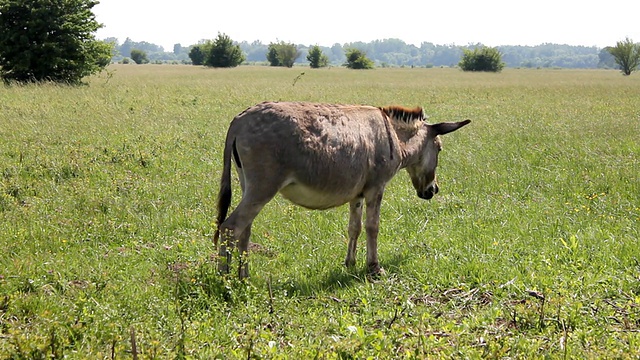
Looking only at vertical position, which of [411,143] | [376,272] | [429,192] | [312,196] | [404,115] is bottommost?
[376,272]

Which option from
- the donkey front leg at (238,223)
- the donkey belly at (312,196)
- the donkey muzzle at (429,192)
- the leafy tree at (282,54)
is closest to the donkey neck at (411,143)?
the donkey muzzle at (429,192)

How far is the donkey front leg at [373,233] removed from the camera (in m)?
6.02

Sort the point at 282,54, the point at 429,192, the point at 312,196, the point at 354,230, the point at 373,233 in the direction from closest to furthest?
the point at 312,196 < the point at 373,233 < the point at 354,230 < the point at 429,192 < the point at 282,54

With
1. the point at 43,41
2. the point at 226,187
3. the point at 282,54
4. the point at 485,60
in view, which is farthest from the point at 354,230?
the point at 282,54

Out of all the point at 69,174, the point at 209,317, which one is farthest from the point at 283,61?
the point at 209,317

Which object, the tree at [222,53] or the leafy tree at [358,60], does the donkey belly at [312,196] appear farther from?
the leafy tree at [358,60]

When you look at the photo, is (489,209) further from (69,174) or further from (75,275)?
(69,174)

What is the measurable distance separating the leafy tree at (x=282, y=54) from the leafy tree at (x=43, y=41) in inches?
2203

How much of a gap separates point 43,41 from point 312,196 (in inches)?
899

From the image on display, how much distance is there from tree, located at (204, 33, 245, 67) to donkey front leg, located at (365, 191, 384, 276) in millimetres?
59263

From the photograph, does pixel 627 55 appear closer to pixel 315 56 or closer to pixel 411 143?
pixel 315 56

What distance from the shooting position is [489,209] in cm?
801

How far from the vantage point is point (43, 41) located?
24000 mm

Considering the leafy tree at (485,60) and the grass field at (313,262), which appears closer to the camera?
the grass field at (313,262)
